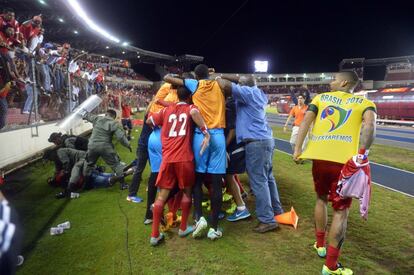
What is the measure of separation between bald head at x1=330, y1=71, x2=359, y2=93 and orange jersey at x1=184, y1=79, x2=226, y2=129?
1.49 m

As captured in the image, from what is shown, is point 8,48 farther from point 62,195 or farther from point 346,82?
point 346,82

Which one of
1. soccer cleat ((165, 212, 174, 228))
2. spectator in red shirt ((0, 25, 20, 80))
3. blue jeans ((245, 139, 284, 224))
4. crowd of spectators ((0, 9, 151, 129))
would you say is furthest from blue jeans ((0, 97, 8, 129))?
blue jeans ((245, 139, 284, 224))

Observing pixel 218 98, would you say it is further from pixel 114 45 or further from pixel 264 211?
pixel 114 45

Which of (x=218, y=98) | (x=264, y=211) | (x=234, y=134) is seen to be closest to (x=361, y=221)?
(x=264, y=211)

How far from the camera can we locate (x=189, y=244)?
4094mm

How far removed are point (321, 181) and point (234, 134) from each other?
5.66ft

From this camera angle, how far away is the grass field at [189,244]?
Result: 3.48 metres

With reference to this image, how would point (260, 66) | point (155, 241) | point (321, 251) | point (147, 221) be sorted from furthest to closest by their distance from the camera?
point (260, 66) < point (147, 221) < point (155, 241) < point (321, 251)

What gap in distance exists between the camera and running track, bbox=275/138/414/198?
23.3 ft

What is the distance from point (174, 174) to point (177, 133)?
529mm

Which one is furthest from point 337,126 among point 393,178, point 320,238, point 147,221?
point 393,178

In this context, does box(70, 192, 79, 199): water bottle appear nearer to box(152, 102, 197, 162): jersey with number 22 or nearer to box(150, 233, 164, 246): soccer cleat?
box(150, 233, 164, 246): soccer cleat

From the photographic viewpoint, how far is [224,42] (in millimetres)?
61781

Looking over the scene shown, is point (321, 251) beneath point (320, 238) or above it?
beneath
